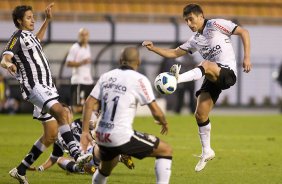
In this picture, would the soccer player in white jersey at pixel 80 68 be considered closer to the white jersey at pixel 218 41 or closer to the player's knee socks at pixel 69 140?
the white jersey at pixel 218 41

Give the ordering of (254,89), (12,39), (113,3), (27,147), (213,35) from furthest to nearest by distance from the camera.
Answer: (113,3), (254,89), (27,147), (213,35), (12,39)

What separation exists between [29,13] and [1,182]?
88.9 inches

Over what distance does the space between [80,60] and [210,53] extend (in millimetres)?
7243

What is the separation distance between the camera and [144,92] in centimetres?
966

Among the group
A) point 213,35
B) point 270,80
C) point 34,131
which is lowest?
point 270,80

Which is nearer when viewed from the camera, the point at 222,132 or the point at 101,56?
the point at 222,132

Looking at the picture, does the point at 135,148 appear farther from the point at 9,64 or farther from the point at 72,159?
the point at 72,159

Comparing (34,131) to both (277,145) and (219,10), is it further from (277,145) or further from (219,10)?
(219,10)

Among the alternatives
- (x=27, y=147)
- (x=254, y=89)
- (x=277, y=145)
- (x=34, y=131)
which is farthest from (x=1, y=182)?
(x=254, y=89)

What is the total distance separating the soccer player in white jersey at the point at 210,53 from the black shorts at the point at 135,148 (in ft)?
9.95

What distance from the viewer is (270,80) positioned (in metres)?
39.4

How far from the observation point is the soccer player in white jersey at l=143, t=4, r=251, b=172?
42.9 feet

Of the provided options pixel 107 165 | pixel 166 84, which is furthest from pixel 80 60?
pixel 107 165

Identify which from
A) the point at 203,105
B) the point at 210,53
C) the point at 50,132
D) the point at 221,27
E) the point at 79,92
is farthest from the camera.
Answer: the point at 79,92
